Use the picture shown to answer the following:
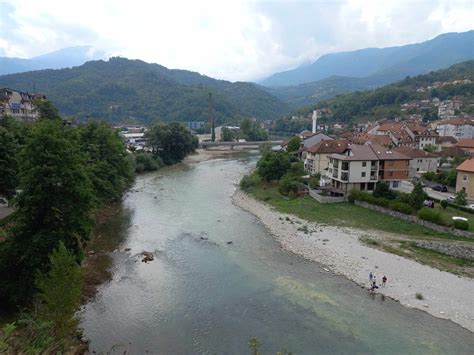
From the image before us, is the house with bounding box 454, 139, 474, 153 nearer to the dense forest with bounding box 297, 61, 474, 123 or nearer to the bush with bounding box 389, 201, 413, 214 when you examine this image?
the bush with bounding box 389, 201, 413, 214

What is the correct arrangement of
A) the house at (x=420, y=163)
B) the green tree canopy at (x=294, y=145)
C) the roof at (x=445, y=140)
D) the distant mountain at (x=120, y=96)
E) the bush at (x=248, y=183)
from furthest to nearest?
the distant mountain at (x=120, y=96) < the roof at (x=445, y=140) < the green tree canopy at (x=294, y=145) < the bush at (x=248, y=183) < the house at (x=420, y=163)

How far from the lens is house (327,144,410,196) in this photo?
37.3 m

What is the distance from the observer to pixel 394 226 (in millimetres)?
29719

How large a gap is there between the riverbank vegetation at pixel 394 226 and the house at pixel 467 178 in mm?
5381

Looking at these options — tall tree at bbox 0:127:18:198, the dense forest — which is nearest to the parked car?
tall tree at bbox 0:127:18:198

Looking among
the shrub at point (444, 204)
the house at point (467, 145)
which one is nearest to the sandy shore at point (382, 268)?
the shrub at point (444, 204)

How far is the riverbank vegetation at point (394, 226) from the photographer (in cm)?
2389

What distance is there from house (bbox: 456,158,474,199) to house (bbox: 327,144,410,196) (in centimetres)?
500

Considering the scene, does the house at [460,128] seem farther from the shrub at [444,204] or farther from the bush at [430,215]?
the bush at [430,215]

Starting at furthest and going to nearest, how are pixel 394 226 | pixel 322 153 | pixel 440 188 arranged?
pixel 322 153
pixel 440 188
pixel 394 226

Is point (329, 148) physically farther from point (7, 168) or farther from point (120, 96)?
point (120, 96)

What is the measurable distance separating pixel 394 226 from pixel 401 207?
2.15 m

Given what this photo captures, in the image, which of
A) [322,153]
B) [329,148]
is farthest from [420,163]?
[322,153]

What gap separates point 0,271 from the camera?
1619cm
